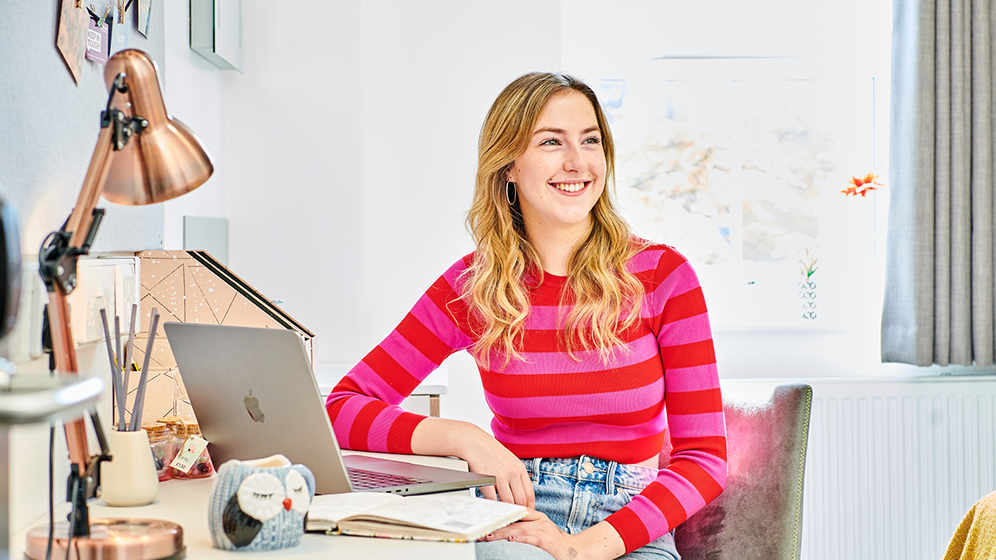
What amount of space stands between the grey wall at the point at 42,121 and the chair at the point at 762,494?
1.06 m

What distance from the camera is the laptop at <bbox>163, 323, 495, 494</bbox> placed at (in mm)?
958

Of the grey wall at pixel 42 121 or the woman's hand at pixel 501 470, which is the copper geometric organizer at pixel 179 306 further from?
the woman's hand at pixel 501 470

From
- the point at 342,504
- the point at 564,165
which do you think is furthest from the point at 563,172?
the point at 342,504

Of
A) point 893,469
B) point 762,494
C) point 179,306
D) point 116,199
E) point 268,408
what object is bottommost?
point 893,469

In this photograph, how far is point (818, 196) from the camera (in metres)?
2.66

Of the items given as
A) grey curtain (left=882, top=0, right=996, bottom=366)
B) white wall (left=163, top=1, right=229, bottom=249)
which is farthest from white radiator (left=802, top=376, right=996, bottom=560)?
white wall (left=163, top=1, right=229, bottom=249)

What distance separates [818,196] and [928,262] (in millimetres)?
387

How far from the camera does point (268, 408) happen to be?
1004 mm

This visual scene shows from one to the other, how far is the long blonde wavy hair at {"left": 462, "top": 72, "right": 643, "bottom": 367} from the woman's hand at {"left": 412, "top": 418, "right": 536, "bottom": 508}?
0.17m

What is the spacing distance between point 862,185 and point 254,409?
7.22 ft

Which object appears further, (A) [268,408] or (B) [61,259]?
(A) [268,408]

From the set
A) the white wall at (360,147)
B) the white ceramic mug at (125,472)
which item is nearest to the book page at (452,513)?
the white ceramic mug at (125,472)

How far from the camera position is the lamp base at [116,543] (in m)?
0.76

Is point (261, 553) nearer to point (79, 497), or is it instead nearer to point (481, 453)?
point (79, 497)
